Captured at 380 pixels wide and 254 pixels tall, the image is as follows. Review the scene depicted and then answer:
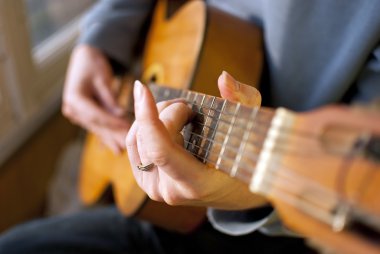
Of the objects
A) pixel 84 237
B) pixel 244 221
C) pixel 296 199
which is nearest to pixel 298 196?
pixel 296 199

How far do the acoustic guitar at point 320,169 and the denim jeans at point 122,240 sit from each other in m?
0.39

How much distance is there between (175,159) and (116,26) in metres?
0.56

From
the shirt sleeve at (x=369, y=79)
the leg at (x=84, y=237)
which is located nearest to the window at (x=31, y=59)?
the leg at (x=84, y=237)

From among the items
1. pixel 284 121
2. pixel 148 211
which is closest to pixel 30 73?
pixel 148 211

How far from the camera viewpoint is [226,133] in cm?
36

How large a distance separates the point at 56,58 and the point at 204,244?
0.71 metres

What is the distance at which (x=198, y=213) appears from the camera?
1.95ft

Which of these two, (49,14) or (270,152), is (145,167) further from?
(49,14)

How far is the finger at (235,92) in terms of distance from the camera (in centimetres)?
39

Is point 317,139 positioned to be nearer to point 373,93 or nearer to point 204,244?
point 373,93

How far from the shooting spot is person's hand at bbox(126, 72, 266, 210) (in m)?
0.38

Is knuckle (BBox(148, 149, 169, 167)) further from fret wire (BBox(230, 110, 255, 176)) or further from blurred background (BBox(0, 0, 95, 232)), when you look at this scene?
blurred background (BBox(0, 0, 95, 232))

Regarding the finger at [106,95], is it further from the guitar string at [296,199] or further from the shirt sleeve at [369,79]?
the guitar string at [296,199]

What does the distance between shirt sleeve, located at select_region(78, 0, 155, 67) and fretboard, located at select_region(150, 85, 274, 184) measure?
0.44 m
